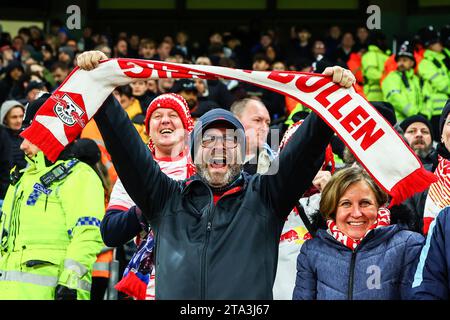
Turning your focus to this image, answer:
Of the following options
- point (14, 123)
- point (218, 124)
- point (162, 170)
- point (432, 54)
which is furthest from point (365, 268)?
point (432, 54)

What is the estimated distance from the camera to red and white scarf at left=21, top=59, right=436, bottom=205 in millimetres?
4934

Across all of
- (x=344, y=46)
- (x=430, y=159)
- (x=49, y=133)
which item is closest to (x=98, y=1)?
(x=344, y=46)

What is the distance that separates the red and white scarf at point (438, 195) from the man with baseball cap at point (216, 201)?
4.57 feet

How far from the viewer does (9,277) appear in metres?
6.74

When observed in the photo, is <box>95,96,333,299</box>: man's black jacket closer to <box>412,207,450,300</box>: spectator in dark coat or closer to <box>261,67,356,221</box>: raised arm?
Result: <box>261,67,356,221</box>: raised arm

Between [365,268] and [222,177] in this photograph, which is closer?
[222,177]

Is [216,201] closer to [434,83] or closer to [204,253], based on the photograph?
[204,253]

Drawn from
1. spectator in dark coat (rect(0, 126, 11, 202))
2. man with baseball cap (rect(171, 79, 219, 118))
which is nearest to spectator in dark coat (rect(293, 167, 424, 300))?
man with baseball cap (rect(171, 79, 219, 118))

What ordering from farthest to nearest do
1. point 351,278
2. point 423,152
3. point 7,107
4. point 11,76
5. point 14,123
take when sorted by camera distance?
point 11,76, point 7,107, point 14,123, point 423,152, point 351,278

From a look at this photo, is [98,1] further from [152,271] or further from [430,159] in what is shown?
[152,271]

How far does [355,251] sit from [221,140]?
92 centimetres

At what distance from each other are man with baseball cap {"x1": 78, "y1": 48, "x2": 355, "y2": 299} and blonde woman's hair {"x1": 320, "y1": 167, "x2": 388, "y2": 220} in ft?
2.19

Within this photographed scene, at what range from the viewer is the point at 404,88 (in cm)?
1296

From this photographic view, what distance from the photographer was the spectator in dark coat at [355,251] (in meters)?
5.32
